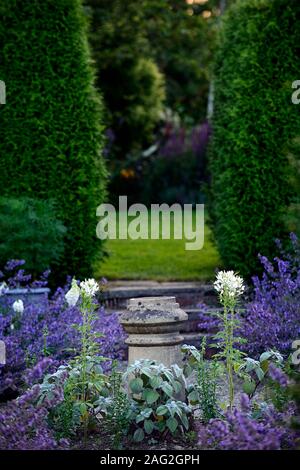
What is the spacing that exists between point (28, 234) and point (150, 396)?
3.02m

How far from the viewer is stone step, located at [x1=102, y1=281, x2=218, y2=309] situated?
7281mm

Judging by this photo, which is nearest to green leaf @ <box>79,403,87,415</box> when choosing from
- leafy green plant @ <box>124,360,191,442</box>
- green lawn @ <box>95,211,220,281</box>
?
leafy green plant @ <box>124,360,191,442</box>

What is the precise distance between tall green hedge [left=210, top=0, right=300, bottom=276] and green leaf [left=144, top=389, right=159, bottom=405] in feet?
10.9

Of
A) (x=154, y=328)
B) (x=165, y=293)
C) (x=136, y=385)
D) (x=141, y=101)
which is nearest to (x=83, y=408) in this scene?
(x=136, y=385)

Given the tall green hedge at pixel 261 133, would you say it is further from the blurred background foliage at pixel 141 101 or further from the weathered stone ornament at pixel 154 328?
the blurred background foliage at pixel 141 101

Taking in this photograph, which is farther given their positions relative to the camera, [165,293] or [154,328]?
[165,293]

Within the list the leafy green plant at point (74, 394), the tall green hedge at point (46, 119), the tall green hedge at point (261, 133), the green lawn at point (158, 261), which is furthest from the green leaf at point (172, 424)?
the green lawn at point (158, 261)

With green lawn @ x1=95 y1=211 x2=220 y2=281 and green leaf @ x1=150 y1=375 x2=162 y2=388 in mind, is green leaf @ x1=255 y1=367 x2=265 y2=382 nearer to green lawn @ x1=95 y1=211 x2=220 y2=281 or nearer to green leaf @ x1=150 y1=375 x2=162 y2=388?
green leaf @ x1=150 y1=375 x2=162 y2=388

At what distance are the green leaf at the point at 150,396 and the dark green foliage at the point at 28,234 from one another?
2956 millimetres

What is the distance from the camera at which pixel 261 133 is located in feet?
24.1

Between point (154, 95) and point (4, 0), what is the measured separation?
9.78 metres

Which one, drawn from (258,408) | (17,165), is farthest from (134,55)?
(258,408)

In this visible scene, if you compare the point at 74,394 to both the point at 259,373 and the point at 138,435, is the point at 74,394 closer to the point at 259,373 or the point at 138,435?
the point at 138,435

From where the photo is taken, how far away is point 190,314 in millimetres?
6879
